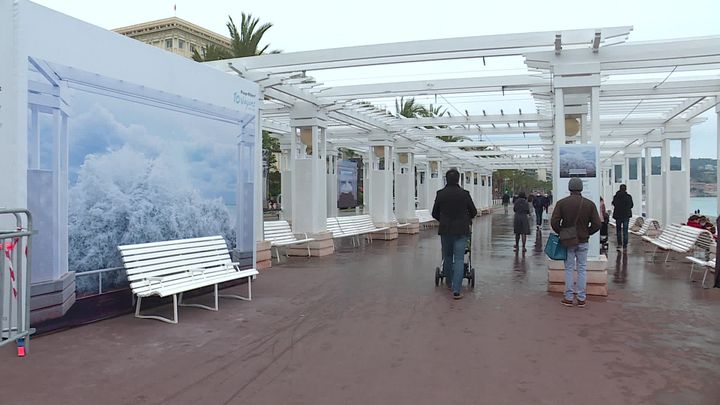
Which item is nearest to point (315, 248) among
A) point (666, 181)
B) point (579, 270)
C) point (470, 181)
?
point (579, 270)

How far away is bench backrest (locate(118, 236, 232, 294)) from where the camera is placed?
6.00 meters

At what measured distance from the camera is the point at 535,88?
1081cm

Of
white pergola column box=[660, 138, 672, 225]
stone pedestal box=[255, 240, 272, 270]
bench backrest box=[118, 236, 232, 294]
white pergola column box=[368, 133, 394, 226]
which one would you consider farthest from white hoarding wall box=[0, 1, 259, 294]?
white pergola column box=[660, 138, 672, 225]

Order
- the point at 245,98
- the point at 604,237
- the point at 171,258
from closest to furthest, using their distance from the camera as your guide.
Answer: the point at 171,258 → the point at 245,98 → the point at 604,237

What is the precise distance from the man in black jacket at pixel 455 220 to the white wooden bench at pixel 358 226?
21.8 feet

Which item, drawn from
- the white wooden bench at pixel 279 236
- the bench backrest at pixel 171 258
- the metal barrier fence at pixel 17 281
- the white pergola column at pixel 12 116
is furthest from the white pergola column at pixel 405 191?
the metal barrier fence at pixel 17 281

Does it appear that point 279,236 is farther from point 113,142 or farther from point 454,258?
point 113,142

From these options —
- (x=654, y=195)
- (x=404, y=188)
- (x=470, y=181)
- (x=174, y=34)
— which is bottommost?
(x=654, y=195)

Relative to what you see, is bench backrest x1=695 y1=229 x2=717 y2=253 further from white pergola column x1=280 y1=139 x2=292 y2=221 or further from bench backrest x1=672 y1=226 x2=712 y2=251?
white pergola column x1=280 y1=139 x2=292 y2=221

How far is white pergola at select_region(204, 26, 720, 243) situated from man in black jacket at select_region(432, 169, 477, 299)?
159 cm

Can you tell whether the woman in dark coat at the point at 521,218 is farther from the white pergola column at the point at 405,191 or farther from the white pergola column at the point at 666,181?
the white pergola column at the point at 405,191

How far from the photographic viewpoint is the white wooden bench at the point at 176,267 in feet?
19.5

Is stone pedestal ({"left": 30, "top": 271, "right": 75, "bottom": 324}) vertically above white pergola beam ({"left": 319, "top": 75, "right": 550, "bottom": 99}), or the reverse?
white pergola beam ({"left": 319, "top": 75, "right": 550, "bottom": 99})

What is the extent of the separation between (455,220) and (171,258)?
3.76 meters
